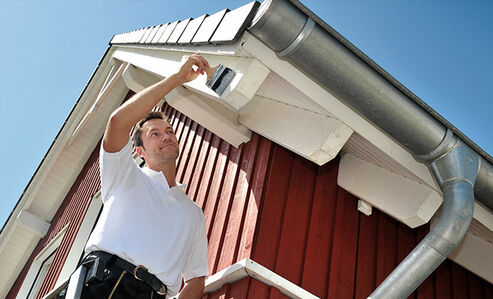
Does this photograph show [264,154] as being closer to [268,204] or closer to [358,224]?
[268,204]

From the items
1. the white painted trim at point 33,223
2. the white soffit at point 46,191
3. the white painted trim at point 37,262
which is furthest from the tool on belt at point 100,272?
the white painted trim at point 33,223

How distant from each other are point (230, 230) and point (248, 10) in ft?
4.55

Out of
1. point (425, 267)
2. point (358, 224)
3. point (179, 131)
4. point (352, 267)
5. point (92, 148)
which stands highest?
point (92, 148)

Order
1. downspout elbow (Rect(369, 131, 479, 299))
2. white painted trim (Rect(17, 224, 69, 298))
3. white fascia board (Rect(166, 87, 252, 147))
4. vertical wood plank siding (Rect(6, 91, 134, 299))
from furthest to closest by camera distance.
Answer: white painted trim (Rect(17, 224, 69, 298)), vertical wood plank siding (Rect(6, 91, 134, 299)), white fascia board (Rect(166, 87, 252, 147)), downspout elbow (Rect(369, 131, 479, 299))

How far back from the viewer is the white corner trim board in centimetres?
307

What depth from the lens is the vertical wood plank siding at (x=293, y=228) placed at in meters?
3.32

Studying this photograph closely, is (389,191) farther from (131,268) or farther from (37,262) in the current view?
(37,262)

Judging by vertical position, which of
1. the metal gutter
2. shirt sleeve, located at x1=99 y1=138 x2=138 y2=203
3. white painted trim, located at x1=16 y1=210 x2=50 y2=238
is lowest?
shirt sleeve, located at x1=99 y1=138 x2=138 y2=203

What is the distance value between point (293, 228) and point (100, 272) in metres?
1.28

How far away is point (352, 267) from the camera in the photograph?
368 cm

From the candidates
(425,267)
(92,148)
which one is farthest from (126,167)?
(92,148)

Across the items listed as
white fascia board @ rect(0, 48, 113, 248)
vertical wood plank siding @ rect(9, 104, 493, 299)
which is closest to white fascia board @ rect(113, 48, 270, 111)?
vertical wood plank siding @ rect(9, 104, 493, 299)

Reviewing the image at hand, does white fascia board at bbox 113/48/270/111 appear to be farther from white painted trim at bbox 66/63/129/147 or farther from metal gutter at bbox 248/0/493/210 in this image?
white painted trim at bbox 66/63/129/147

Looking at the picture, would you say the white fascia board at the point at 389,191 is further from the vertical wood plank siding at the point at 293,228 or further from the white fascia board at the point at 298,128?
the white fascia board at the point at 298,128
